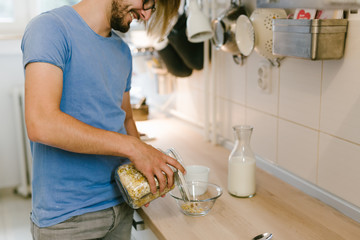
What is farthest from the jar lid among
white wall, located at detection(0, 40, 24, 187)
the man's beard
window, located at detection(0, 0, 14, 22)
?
window, located at detection(0, 0, 14, 22)

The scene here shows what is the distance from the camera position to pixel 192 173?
4.25ft

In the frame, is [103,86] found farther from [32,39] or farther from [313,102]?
[313,102]

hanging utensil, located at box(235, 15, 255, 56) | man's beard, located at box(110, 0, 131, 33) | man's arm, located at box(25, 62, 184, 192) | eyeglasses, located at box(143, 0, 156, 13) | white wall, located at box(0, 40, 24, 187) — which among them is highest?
eyeglasses, located at box(143, 0, 156, 13)

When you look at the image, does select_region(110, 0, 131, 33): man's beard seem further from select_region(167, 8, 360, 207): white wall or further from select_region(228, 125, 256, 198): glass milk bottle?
select_region(167, 8, 360, 207): white wall

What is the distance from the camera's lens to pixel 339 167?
118cm

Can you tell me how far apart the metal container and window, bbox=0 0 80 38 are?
6.25ft

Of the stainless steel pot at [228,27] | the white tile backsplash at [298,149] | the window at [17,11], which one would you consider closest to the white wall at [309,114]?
the white tile backsplash at [298,149]

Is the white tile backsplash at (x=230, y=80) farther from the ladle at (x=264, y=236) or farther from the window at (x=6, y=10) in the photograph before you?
the window at (x=6, y=10)

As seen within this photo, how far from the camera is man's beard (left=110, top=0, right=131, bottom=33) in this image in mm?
1064

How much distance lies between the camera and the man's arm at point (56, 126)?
895mm

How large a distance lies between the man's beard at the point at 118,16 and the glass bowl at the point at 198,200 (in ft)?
1.62

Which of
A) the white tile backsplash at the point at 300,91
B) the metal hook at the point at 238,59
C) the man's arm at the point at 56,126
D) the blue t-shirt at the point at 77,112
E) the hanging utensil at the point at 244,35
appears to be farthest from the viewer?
the metal hook at the point at 238,59

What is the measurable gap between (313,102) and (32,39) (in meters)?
0.84

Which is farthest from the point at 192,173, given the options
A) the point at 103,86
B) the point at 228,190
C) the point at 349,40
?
the point at 349,40
